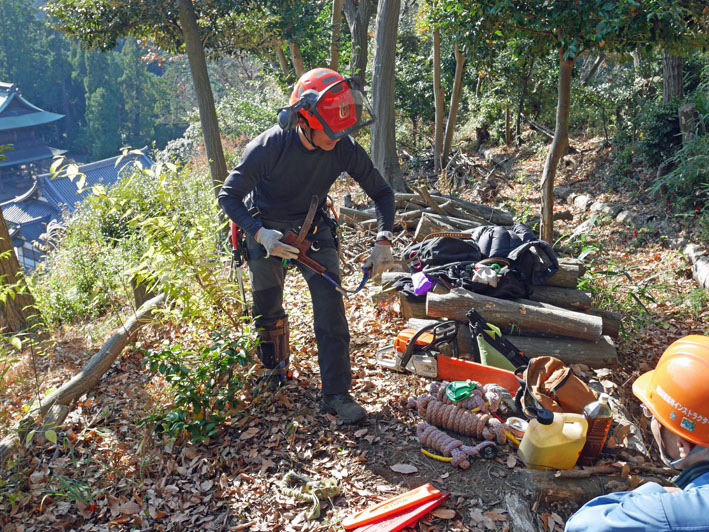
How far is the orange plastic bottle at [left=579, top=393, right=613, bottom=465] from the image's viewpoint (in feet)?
10.3

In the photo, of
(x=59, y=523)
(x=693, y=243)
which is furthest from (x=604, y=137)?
(x=59, y=523)

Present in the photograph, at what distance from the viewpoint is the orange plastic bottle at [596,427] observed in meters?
3.14

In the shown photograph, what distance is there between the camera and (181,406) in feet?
12.1

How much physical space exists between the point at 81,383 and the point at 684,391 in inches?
169

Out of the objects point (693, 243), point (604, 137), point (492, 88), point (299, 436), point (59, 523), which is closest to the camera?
point (59, 523)

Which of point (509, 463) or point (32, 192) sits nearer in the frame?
point (509, 463)

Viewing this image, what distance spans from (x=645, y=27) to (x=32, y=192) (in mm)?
34533

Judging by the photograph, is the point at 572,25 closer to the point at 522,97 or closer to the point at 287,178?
the point at 287,178

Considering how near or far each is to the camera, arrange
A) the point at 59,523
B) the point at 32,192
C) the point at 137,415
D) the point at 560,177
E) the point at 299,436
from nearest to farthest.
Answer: the point at 59,523 < the point at 299,436 < the point at 137,415 < the point at 560,177 < the point at 32,192

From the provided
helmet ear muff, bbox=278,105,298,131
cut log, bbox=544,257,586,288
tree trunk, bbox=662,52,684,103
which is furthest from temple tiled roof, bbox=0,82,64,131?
cut log, bbox=544,257,586,288

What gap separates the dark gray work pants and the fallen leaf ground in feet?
1.24

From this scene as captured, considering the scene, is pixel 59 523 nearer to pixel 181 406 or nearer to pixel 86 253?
pixel 181 406

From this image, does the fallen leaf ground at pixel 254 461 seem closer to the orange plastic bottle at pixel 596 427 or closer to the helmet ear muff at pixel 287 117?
the orange plastic bottle at pixel 596 427

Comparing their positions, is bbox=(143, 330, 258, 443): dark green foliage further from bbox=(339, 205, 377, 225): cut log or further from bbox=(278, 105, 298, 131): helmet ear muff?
bbox=(339, 205, 377, 225): cut log
